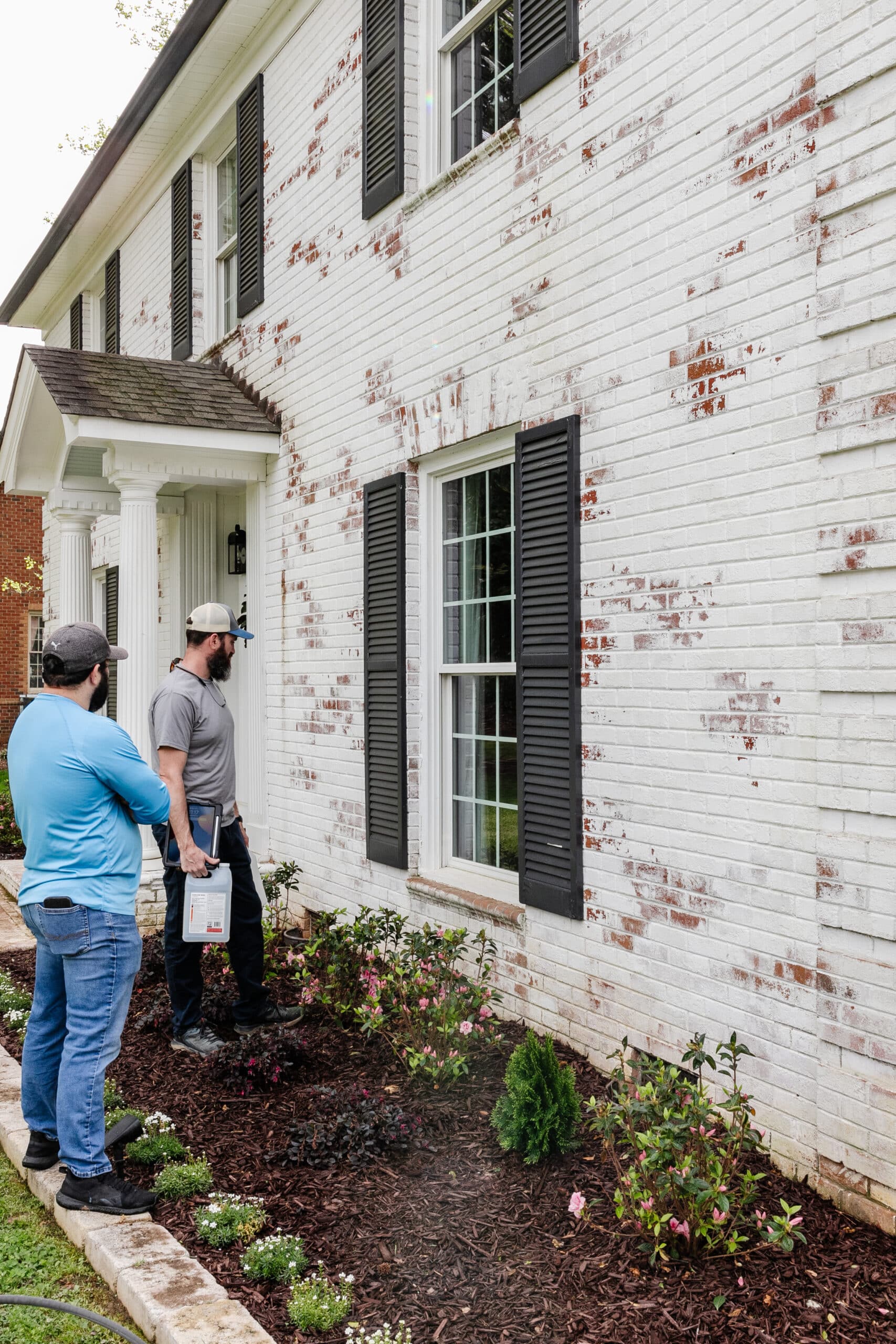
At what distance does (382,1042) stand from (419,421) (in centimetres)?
319

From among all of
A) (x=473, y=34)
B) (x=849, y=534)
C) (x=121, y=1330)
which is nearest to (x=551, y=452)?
(x=849, y=534)

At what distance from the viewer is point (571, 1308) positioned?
116 inches

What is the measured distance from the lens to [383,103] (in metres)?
6.46

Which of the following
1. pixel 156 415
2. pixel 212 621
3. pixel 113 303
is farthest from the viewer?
pixel 113 303

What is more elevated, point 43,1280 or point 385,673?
point 385,673

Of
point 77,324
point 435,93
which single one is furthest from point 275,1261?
point 77,324

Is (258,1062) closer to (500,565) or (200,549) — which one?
(500,565)

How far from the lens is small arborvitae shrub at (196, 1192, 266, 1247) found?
341cm

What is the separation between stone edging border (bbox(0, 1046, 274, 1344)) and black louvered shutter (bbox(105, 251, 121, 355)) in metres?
10.5

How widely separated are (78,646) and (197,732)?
1.42 metres

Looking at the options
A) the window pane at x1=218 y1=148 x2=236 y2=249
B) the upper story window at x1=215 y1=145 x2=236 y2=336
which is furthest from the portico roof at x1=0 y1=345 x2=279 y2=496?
the window pane at x1=218 y1=148 x2=236 y2=249

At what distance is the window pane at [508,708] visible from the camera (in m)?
5.52

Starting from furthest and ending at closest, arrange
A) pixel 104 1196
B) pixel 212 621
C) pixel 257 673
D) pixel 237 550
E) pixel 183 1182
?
pixel 237 550 → pixel 257 673 → pixel 212 621 → pixel 183 1182 → pixel 104 1196

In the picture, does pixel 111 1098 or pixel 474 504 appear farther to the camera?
pixel 474 504
